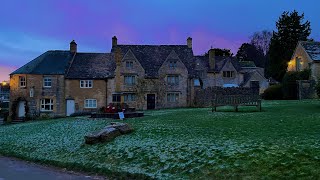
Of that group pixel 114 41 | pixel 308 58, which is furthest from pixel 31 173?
pixel 114 41

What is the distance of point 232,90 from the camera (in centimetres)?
4988

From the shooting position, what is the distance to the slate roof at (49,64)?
5612cm

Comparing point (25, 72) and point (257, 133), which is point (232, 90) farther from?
point (257, 133)

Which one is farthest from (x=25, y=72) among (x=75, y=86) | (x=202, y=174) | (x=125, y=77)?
(x=202, y=174)

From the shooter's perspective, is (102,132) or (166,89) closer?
(102,132)

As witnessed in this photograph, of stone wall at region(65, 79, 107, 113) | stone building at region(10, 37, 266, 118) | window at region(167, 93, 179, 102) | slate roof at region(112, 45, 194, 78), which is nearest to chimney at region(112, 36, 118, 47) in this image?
slate roof at region(112, 45, 194, 78)

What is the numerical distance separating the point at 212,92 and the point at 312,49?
17926 millimetres

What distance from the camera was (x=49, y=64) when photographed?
189 feet

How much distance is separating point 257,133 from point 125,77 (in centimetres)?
4078

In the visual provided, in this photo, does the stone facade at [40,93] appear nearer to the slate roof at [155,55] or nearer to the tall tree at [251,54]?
the slate roof at [155,55]

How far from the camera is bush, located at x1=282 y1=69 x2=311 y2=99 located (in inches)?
1971

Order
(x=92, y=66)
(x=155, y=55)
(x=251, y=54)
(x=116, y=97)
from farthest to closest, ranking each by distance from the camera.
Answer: (x=251, y=54), (x=155, y=55), (x=92, y=66), (x=116, y=97)

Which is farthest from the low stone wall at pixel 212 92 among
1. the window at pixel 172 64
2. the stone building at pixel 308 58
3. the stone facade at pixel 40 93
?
the stone facade at pixel 40 93

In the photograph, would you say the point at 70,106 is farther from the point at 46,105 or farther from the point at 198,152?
the point at 198,152
